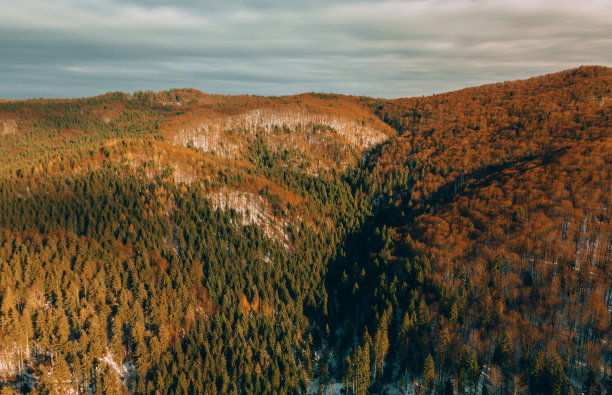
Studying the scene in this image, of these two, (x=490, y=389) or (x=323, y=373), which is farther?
(x=323, y=373)

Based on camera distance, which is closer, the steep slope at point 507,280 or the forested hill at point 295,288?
the forested hill at point 295,288

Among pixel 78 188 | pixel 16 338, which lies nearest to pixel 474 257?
pixel 16 338

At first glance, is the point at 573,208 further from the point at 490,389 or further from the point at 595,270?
the point at 490,389

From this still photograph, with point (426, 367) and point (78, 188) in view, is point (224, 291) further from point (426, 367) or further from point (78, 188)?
point (78, 188)

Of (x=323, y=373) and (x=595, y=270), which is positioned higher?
(x=595, y=270)

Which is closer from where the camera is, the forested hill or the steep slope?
the forested hill

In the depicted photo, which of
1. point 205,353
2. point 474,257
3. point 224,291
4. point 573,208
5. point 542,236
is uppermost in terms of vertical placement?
point 573,208

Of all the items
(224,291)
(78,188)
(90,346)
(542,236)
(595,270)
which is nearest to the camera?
(90,346)

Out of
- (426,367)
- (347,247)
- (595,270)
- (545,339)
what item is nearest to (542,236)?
(595,270)

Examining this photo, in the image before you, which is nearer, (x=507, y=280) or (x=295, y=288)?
(x=507, y=280)

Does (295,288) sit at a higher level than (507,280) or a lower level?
lower

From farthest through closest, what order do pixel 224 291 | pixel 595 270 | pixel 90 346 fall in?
pixel 224 291 → pixel 595 270 → pixel 90 346
